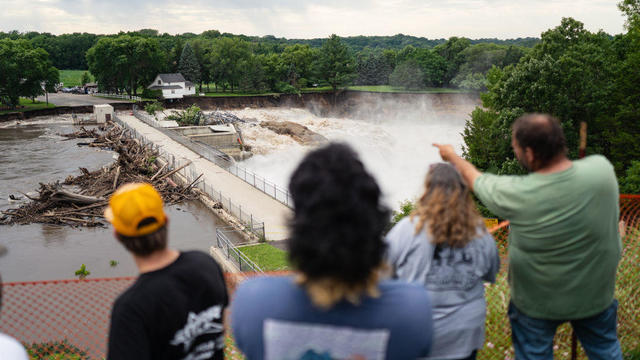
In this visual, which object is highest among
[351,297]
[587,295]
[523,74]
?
[523,74]

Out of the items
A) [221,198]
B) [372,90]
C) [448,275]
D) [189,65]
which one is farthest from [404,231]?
[372,90]

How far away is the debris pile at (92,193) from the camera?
21516mm

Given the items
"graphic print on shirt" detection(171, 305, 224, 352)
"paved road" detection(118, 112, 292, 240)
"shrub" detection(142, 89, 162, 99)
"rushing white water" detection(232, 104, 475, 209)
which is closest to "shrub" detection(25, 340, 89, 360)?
"paved road" detection(118, 112, 292, 240)

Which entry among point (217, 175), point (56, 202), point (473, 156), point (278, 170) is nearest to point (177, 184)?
point (217, 175)

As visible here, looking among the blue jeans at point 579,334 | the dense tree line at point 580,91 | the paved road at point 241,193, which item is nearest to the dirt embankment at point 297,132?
the paved road at point 241,193

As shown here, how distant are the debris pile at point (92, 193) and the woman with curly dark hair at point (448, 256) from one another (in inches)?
822

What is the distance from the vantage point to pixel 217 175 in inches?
1075

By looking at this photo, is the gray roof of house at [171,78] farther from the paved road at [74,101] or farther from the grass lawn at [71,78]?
the grass lawn at [71,78]

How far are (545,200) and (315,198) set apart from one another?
1588 mm

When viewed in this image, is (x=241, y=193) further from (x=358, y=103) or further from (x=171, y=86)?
(x=358, y=103)

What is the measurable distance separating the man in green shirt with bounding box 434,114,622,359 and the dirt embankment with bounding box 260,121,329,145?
151 feet

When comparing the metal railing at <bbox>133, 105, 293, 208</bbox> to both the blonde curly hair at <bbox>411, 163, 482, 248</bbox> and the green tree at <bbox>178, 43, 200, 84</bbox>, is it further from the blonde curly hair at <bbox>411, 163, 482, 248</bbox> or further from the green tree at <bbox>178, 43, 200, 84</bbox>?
the green tree at <bbox>178, 43, 200, 84</bbox>

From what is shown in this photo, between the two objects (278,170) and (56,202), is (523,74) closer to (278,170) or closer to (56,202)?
(278,170)

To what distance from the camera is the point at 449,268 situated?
9.00ft
